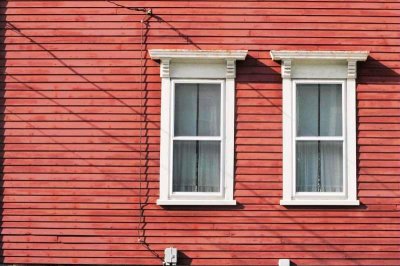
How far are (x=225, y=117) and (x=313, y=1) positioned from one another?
224cm

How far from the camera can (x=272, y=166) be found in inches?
449

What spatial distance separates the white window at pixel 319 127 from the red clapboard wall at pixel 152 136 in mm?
156

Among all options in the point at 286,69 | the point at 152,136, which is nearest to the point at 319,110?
the point at 286,69

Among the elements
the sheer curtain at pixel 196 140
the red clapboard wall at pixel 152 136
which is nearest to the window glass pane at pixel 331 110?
the red clapboard wall at pixel 152 136

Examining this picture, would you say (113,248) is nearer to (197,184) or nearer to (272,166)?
(197,184)

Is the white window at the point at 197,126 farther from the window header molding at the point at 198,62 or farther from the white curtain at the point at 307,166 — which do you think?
the white curtain at the point at 307,166

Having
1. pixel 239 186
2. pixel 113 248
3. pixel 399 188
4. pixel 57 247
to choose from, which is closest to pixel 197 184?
pixel 239 186

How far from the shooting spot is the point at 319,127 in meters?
11.6

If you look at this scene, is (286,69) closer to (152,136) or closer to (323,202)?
(323,202)

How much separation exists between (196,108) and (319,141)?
194 centimetres

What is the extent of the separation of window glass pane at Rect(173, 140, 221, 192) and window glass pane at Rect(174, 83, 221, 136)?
0.20m

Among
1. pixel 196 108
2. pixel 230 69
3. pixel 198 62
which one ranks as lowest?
pixel 196 108

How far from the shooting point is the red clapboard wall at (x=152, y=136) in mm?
11320

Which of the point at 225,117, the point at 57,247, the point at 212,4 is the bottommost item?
the point at 57,247
